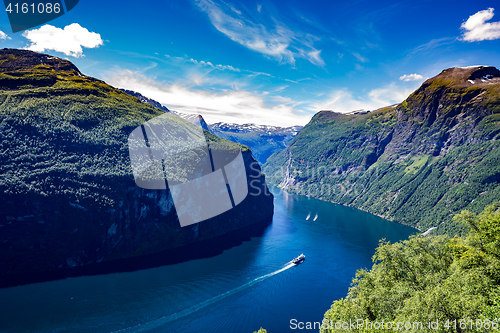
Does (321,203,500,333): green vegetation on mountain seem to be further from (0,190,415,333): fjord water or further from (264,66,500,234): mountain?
(264,66,500,234): mountain

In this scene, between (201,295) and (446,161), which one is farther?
(446,161)

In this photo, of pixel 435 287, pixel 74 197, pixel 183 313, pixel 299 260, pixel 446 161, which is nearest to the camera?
pixel 435 287

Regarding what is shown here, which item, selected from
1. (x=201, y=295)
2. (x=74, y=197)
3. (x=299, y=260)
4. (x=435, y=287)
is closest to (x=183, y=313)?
(x=201, y=295)

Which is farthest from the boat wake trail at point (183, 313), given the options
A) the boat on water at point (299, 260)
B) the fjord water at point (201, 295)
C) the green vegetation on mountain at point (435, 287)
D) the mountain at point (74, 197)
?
the green vegetation on mountain at point (435, 287)

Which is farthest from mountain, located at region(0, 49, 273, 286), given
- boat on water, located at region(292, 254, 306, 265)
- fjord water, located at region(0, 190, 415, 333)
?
boat on water, located at region(292, 254, 306, 265)

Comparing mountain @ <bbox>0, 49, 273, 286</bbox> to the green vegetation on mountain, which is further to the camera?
mountain @ <bbox>0, 49, 273, 286</bbox>

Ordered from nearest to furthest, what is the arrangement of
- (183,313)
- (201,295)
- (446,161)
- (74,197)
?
(183,313) → (201,295) → (74,197) → (446,161)

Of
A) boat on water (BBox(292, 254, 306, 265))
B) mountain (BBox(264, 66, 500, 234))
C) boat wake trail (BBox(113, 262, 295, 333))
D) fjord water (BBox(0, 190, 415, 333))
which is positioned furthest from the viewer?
mountain (BBox(264, 66, 500, 234))

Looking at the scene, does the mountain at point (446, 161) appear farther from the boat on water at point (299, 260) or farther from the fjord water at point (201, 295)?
the boat on water at point (299, 260)

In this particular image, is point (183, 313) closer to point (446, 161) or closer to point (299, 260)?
point (299, 260)
